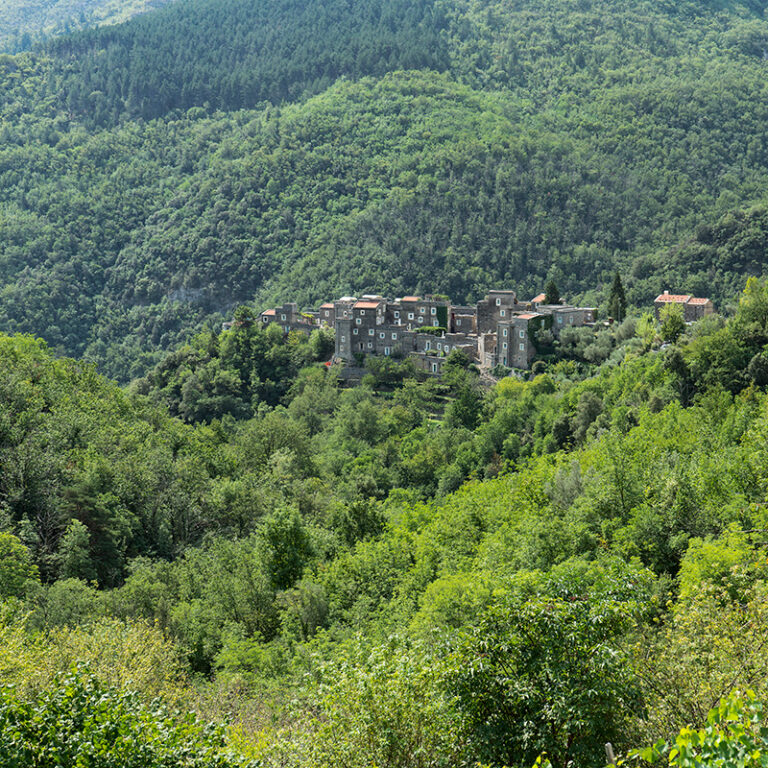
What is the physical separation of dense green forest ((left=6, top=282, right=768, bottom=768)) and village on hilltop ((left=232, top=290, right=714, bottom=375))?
2898 millimetres

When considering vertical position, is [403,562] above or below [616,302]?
above

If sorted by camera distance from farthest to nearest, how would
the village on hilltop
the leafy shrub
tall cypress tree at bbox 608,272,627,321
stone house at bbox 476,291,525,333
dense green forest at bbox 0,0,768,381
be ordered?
dense green forest at bbox 0,0,768,381 < stone house at bbox 476,291,525,333 < tall cypress tree at bbox 608,272,627,321 < the village on hilltop < the leafy shrub

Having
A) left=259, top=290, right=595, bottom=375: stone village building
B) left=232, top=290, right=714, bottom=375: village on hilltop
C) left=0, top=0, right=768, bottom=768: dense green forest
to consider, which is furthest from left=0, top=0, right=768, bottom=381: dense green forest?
left=259, top=290, right=595, bottom=375: stone village building

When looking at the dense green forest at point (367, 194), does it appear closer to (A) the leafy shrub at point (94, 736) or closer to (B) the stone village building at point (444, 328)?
(B) the stone village building at point (444, 328)

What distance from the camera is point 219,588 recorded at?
34.8 metres

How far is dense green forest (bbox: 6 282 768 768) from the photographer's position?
1479 cm

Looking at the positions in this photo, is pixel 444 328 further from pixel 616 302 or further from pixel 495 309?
pixel 616 302

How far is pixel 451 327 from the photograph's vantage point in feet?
267

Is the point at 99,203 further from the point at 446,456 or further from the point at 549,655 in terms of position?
the point at 549,655

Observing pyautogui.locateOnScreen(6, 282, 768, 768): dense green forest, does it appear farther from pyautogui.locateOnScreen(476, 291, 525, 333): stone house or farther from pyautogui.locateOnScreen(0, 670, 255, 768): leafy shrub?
pyautogui.locateOnScreen(476, 291, 525, 333): stone house

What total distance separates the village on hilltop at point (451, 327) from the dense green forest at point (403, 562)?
2.90 meters

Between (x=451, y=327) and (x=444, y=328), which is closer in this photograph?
(x=444, y=328)

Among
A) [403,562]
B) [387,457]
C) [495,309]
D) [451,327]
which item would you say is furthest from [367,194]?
[403,562]

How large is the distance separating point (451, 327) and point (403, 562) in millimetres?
48246
